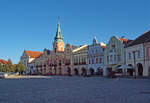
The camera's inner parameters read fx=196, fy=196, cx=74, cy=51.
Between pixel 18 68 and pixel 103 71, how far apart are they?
43.7 metres

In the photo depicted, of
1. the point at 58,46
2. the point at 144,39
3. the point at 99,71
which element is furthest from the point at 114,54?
the point at 58,46

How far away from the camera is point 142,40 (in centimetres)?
4094

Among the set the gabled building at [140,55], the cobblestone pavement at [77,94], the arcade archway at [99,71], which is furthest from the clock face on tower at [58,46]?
the cobblestone pavement at [77,94]

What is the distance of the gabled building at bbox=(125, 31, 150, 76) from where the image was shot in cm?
3894

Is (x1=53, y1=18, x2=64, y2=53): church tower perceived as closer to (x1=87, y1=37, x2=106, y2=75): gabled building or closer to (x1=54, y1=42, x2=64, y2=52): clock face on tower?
(x1=54, y1=42, x2=64, y2=52): clock face on tower

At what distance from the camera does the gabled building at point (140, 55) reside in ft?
128

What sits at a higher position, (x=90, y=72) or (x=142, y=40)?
(x=142, y=40)

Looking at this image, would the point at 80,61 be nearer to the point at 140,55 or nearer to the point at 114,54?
the point at 114,54

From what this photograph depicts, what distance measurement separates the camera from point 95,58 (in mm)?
56531

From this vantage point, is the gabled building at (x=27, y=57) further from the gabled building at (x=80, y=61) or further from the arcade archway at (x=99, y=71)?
the arcade archway at (x=99, y=71)

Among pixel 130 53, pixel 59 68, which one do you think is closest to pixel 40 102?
pixel 130 53

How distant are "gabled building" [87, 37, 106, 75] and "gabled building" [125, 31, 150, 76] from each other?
1071 cm

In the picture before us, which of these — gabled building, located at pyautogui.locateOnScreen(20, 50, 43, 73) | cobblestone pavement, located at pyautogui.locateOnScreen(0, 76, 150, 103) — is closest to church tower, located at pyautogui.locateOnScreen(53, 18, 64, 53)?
gabled building, located at pyautogui.locateOnScreen(20, 50, 43, 73)

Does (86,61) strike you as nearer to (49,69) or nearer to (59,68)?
(59,68)
